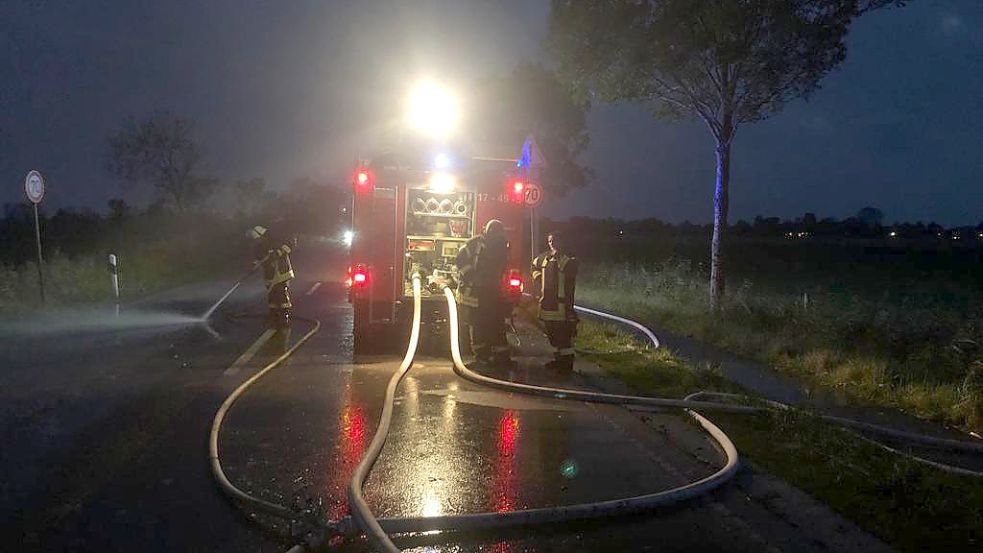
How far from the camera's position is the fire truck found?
10.5 m

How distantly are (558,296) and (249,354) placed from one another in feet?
13.3

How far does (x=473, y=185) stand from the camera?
10.9m

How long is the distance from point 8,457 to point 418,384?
375 cm

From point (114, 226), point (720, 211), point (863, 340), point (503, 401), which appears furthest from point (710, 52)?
point (114, 226)

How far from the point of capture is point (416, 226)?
11.4m

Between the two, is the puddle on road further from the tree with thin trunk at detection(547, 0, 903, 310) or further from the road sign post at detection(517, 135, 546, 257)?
the tree with thin trunk at detection(547, 0, 903, 310)

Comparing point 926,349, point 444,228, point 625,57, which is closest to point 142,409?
point 444,228

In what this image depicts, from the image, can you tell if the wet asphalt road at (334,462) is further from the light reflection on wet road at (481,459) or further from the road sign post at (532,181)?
the road sign post at (532,181)

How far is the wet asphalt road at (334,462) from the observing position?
4.26m

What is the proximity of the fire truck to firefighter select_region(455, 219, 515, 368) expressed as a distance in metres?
0.51

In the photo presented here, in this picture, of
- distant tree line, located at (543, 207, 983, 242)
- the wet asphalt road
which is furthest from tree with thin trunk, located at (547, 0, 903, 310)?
distant tree line, located at (543, 207, 983, 242)

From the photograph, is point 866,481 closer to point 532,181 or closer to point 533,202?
point 533,202

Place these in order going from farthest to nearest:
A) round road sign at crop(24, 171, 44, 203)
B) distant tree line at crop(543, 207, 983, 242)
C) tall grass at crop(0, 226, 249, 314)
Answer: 1. distant tree line at crop(543, 207, 983, 242)
2. tall grass at crop(0, 226, 249, 314)
3. round road sign at crop(24, 171, 44, 203)

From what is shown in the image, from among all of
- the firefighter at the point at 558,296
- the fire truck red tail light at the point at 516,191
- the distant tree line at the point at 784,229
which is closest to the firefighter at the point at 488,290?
the firefighter at the point at 558,296
